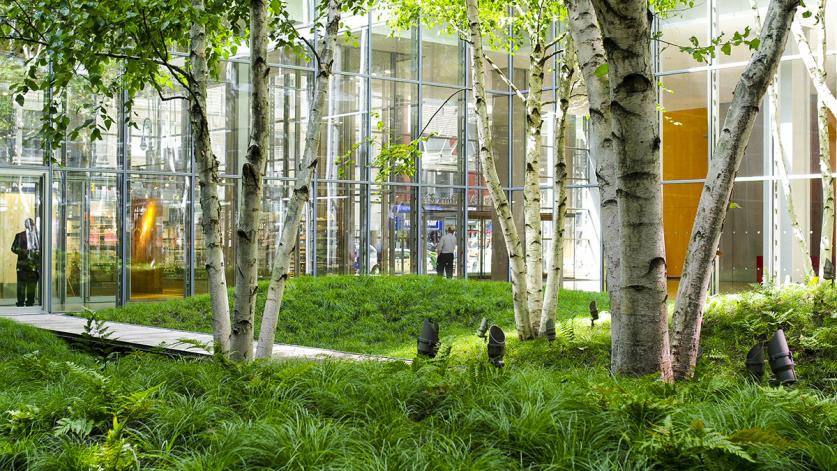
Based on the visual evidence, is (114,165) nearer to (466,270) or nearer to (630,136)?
(466,270)

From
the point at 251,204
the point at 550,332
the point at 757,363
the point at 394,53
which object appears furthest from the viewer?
the point at 394,53

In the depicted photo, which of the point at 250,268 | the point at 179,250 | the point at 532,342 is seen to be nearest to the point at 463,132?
the point at 179,250

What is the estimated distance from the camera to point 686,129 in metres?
22.0

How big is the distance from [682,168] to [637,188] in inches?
683

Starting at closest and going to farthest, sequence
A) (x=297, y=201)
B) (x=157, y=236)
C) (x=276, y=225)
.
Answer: (x=297, y=201)
(x=157, y=236)
(x=276, y=225)

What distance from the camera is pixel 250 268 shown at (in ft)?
25.2

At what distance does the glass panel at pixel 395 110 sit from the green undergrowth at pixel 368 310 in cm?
566

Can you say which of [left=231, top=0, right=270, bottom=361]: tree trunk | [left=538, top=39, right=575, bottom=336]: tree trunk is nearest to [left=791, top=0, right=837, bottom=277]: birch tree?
[left=538, top=39, right=575, bottom=336]: tree trunk

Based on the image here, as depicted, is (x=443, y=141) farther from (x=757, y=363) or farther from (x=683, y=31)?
(x=757, y=363)

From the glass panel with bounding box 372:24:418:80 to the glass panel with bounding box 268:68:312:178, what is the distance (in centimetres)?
258

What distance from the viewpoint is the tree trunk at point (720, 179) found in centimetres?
624

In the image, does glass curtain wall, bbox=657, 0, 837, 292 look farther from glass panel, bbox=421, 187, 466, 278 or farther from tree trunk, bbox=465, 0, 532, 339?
tree trunk, bbox=465, 0, 532, 339

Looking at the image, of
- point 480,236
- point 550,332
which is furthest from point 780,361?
point 480,236

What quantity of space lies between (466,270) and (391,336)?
10.6 m
